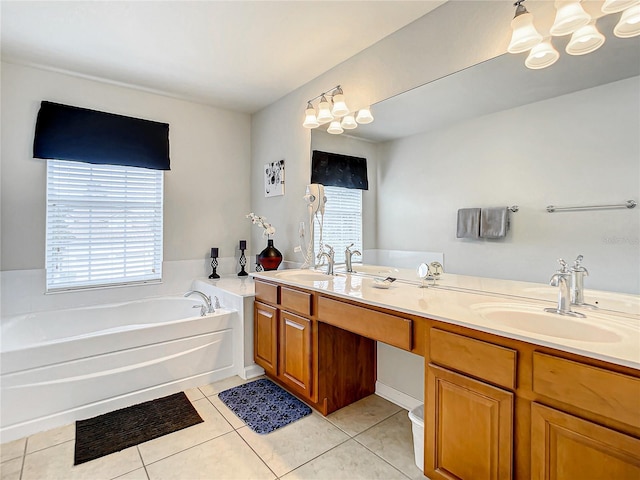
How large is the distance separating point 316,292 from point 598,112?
5.33 feet

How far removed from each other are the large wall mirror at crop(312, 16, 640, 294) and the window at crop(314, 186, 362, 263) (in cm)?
21

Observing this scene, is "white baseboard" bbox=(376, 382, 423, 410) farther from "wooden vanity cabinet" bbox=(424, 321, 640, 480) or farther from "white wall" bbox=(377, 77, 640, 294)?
"white wall" bbox=(377, 77, 640, 294)

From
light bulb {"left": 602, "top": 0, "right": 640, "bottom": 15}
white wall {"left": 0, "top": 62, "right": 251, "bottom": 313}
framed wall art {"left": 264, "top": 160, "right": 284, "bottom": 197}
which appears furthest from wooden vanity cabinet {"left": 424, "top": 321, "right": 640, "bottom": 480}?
white wall {"left": 0, "top": 62, "right": 251, "bottom": 313}

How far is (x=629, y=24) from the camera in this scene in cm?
134

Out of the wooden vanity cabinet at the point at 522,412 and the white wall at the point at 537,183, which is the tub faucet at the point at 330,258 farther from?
the wooden vanity cabinet at the point at 522,412

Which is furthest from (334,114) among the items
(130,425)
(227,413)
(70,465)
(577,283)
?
(70,465)

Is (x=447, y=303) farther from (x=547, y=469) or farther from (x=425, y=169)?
(x=425, y=169)

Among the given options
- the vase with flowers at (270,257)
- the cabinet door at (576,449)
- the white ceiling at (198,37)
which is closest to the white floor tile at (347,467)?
the cabinet door at (576,449)

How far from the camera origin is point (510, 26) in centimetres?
165

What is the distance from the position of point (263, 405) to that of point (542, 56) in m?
2.55

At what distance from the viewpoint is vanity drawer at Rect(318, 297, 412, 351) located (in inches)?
60.7

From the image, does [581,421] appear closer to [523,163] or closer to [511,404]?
[511,404]

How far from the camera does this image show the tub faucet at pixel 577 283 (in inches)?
55.5

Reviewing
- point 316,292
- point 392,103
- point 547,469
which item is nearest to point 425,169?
point 392,103
